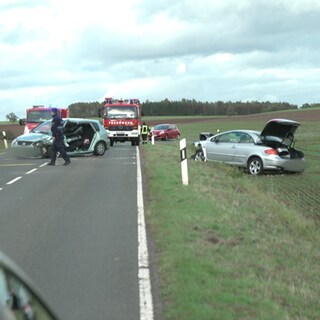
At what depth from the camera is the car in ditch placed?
22.7m

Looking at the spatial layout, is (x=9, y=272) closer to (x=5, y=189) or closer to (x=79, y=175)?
(x=5, y=189)

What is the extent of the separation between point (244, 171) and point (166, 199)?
30.0 feet

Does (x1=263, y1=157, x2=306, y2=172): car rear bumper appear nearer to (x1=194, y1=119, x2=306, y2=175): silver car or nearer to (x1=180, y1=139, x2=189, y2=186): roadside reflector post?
(x1=194, y1=119, x2=306, y2=175): silver car

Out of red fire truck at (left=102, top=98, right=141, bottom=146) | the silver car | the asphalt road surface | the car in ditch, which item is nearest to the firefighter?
red fire truck at (left=102, top=98, right=141, bottom=146)

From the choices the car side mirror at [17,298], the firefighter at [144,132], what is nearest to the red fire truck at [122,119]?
the firefighter at [144,132]

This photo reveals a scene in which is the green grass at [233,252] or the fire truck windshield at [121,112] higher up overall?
the fire truck windshield at [121,112]

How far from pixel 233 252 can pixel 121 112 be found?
27.9 m

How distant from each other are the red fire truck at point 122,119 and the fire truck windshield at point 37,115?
3771 millimetres

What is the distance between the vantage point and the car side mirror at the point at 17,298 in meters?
1.75

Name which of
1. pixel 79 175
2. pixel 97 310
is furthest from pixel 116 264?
pixel 79 175

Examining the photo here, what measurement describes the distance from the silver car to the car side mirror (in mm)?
16050

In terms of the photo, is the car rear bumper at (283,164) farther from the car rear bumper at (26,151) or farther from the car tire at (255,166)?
the car rear bumper at (26,151)

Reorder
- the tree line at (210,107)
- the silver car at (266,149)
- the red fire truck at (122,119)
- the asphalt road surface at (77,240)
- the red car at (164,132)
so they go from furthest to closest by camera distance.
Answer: the tree line at (210,107)
the red car at (164,132)
the red fire truck at (122,119)
the silver car at (266,149)
the asphalt road surface at (77,240)

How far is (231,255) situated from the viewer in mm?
6730
